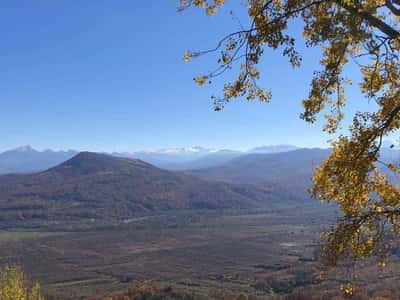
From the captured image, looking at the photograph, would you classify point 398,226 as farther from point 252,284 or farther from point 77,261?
point 77,261

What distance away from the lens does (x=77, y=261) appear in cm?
10000

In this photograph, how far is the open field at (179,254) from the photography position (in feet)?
234

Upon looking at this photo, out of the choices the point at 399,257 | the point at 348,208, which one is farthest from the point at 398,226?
the point at 399,257

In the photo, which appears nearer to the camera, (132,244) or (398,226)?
(398,226)

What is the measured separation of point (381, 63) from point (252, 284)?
215ft

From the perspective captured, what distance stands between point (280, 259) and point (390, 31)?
9319cm

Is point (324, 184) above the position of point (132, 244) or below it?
above

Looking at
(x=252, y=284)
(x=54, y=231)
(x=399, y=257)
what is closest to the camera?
(x=252, y=284)

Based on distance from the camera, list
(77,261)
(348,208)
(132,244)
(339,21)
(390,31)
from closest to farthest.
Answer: (390,31), (339,21), (348,208), (77,261), (132,244)

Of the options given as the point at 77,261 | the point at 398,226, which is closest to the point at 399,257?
the point at 77,261

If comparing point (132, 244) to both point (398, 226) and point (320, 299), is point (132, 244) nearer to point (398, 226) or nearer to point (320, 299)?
point (320, 299)

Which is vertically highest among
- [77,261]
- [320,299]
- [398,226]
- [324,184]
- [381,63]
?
[381,63]

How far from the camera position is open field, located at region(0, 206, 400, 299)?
71400 millimetres

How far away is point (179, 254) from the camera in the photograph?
106312 millimetres
